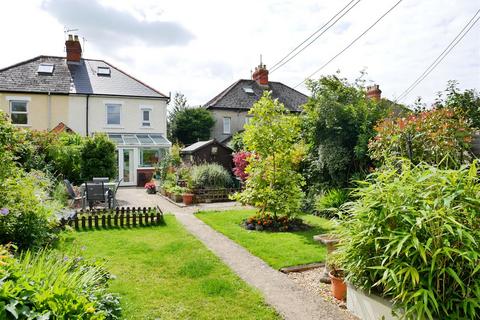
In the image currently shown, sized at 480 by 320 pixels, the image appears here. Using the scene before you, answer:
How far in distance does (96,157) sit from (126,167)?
5.28 metres

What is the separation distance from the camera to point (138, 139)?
22969 millimetres

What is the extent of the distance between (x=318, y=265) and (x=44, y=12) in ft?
30.3

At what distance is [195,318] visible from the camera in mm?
4355

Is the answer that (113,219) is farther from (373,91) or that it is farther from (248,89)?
(248,89)

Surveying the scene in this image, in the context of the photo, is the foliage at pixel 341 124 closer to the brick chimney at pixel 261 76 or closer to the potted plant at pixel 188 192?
the potted plant at pixel 188 192

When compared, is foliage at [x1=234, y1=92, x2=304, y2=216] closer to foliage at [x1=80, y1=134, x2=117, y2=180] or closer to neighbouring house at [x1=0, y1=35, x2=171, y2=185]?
foliage at [x1=80, y1=134, x2=117, y2=180]

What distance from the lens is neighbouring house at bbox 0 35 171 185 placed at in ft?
70.5

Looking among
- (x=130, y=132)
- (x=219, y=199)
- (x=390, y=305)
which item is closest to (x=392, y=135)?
(x=390, y=305)

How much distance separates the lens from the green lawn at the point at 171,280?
4559 mm

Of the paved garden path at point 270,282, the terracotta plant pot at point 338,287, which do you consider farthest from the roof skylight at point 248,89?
the terracotta plant pot at point 338,287

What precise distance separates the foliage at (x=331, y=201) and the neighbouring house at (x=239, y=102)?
16043 mm

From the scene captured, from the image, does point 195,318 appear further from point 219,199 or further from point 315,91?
point 219,199

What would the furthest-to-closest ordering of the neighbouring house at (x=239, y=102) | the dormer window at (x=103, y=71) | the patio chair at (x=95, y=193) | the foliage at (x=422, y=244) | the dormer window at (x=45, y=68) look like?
the neighbouring house at (x=239, y=102), the dormer window at (x=103, y=71), the dormer window at (x=45, y=68), the patio chair at (x=95, y=193), the foliage at (x=422, y=244)

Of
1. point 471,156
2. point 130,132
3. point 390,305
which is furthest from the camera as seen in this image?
point 130,132
